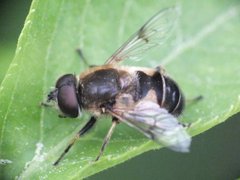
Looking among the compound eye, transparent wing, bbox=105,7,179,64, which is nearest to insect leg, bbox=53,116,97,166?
the compound eye

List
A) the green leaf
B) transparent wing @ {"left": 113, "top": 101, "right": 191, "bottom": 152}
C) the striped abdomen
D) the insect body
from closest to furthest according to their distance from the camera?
the green leaf
transparent wing @ {"left": 113, "top": 101, "right": 191, "bottom": 152}
the insect body
the striped abdomen

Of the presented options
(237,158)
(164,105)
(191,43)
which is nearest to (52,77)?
(164,105)

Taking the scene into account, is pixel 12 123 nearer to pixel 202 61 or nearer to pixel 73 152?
pixel 73 152

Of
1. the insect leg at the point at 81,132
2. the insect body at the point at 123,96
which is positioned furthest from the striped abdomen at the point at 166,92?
the insect leg at the point at 81,132

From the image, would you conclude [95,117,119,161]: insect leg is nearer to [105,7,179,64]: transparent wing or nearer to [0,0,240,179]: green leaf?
[0,0,240,179]: green leaf

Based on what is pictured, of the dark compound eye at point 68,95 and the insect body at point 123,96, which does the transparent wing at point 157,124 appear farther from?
the dark compound eye at point 68,95
